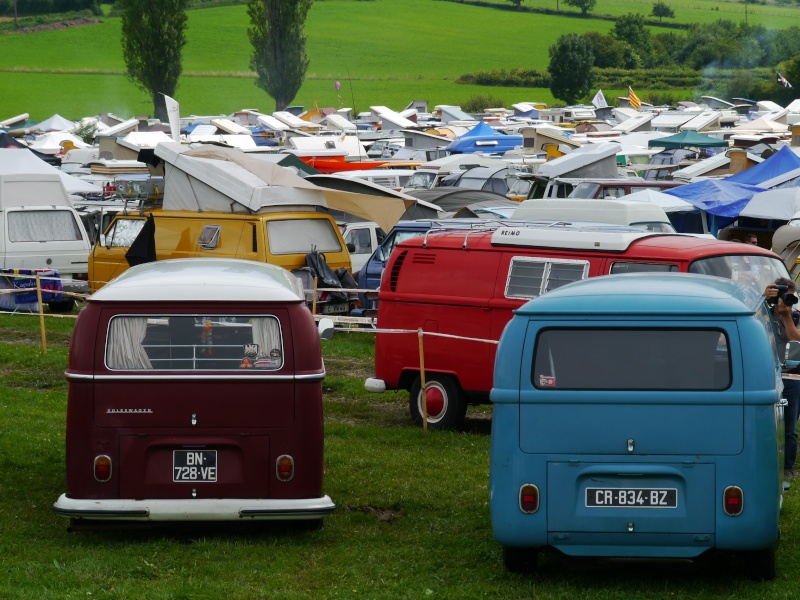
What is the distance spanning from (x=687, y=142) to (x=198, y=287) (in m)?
37.6

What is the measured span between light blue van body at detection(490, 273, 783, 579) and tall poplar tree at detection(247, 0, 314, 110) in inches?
3036

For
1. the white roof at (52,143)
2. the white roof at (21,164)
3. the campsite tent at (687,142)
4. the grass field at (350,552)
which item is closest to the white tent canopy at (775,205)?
the grass field at (350,552)

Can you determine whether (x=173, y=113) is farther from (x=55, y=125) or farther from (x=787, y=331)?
(x=55, y=125)

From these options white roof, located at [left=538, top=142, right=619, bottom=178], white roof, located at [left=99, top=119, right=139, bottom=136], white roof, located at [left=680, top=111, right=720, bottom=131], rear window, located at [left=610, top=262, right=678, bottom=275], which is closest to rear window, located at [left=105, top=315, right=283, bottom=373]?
rear window, located at [left=610, top=262, right=678, bottom=275]

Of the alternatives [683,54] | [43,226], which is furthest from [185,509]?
[683,54]

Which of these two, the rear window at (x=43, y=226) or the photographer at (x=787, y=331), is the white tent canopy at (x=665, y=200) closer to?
the rear window at (x=43, y=226)

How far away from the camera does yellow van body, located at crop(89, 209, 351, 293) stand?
1727 centimetres

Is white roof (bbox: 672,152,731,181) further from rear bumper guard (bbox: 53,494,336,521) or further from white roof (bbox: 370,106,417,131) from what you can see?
white roof (bbox: 370,106,417,131)

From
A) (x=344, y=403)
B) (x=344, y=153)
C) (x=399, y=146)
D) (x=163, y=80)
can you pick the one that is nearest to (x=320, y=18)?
(x=163, y=80)

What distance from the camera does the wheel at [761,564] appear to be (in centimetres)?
638

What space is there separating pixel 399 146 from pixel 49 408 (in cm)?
3994

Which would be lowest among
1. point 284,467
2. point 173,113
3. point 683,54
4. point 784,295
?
point 284,467

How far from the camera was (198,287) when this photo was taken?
7.29 meters

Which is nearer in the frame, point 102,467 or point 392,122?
point 102,467
